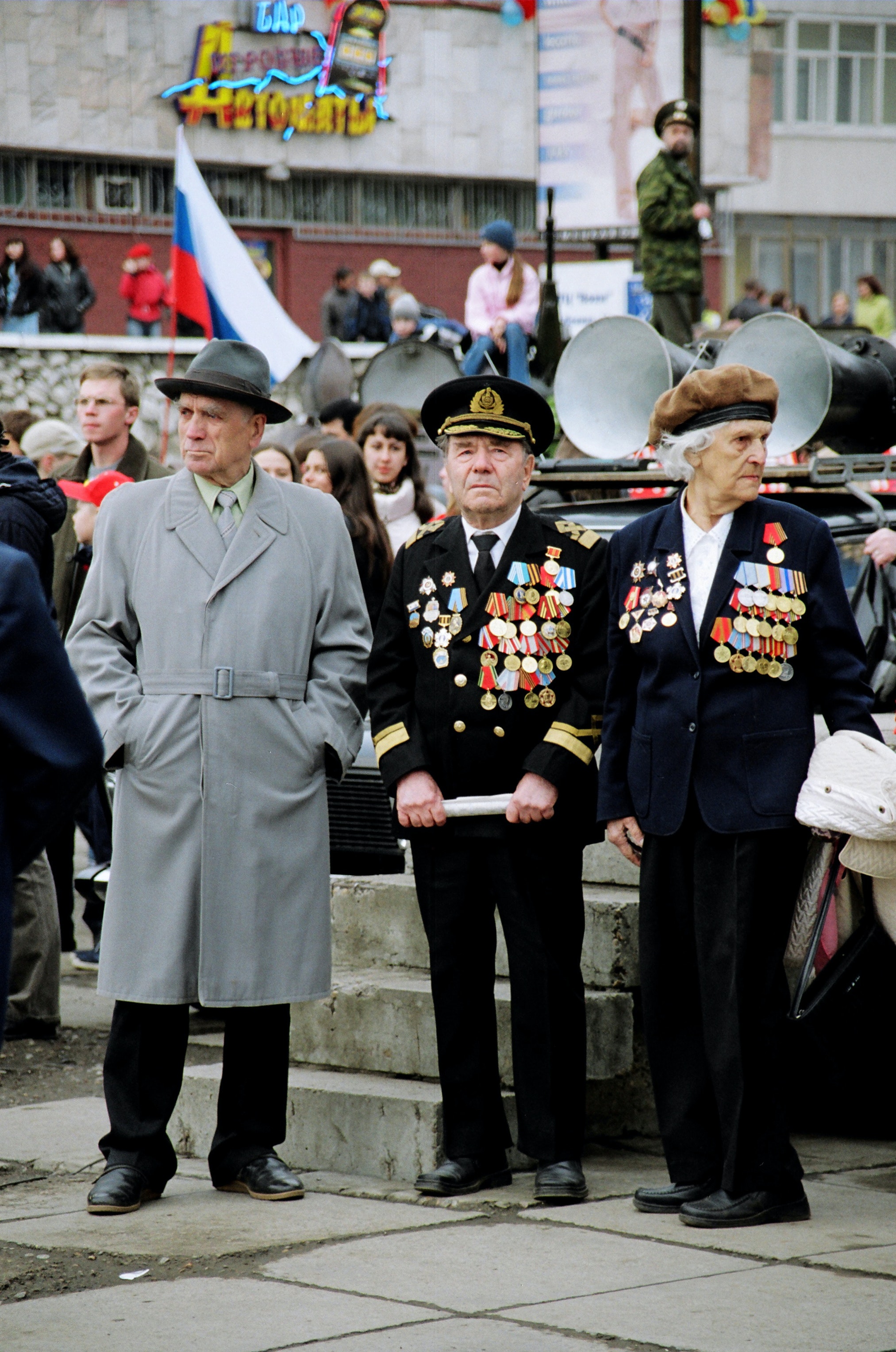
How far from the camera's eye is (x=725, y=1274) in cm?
436

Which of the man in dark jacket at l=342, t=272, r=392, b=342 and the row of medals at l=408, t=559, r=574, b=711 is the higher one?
the man in dark jacket at l=342, t=272, r=392, b=342

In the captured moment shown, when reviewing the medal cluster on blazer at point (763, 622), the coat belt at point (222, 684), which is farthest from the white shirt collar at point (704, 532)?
the coat belt at point (222, 684)

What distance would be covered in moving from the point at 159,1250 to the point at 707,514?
2.30 m

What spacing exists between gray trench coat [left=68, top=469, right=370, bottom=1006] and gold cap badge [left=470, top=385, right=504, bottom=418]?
0.63m

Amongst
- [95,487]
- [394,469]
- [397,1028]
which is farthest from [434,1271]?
[394,469]

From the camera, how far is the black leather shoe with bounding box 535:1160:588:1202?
5.01 m

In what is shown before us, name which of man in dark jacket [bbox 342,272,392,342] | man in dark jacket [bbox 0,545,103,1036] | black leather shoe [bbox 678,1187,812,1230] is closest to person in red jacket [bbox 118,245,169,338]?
man in dark jacket [bbox 342,272,392,342]

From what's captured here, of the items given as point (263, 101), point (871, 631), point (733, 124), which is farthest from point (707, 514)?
point (733, 124)

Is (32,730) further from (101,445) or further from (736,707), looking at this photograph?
(101,445)

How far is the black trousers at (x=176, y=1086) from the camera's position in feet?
16.7

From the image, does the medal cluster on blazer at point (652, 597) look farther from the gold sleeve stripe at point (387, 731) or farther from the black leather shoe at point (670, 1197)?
the black leather shoe at point (670, 1197)

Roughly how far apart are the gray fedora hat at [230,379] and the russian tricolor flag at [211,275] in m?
7.40

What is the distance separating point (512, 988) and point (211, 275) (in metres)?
8.81

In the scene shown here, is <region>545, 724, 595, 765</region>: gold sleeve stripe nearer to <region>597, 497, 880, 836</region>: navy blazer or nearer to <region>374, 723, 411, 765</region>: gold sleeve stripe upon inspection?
<region>597, 497, 880, 836</region>: navy blazer
